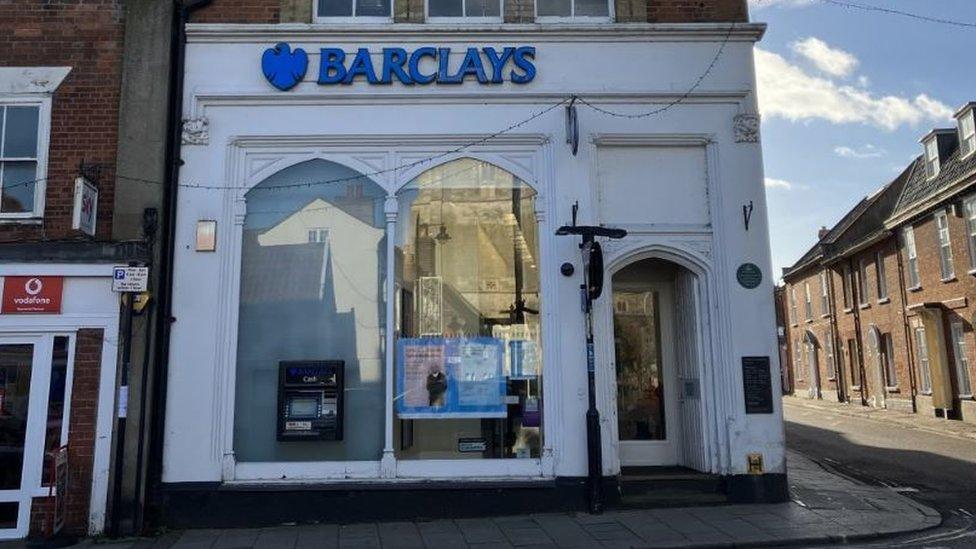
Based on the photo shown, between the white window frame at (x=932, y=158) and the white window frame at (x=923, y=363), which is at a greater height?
the white window frame at (x=932, y=158)

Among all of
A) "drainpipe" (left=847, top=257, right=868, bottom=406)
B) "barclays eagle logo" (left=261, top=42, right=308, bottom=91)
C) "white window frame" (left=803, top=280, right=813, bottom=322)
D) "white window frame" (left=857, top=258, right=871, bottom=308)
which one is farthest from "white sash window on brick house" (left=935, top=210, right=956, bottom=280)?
"barclays eagle logo" (left=261, top=42, right=308, bottom=91)

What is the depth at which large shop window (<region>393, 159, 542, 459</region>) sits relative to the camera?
9023 mm

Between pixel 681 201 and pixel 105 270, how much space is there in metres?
7.39

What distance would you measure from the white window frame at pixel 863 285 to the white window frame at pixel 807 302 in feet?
17.9

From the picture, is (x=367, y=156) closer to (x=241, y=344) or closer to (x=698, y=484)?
(x=241, y=344)

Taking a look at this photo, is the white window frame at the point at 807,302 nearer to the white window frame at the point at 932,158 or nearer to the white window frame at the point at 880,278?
the white window frame at the point at 880,278

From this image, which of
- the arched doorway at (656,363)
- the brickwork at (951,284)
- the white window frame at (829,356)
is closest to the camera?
the arched doorway at (656,363)

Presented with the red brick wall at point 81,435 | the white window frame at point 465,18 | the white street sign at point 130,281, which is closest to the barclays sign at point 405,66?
the white window frame at point 465,18

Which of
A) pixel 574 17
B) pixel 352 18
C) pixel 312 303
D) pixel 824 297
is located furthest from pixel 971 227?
pixel 312 303

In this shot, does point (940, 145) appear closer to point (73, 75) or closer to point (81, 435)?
point (73, 75)

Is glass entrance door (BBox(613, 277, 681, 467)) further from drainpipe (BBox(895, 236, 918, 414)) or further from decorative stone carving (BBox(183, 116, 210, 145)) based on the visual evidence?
drainpipe (BBox(895, 236, 918, 414))

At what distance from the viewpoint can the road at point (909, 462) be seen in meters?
8.00

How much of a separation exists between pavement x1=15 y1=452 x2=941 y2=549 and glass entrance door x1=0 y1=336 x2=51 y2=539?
3.22 feet

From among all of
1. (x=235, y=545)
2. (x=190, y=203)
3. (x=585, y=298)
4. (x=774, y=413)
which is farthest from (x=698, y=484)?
(x=190, y=203)
